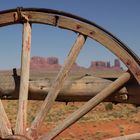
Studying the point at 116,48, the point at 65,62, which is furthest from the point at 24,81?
the point at 116,48

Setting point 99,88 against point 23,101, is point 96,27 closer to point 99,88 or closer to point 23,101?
point 99,88

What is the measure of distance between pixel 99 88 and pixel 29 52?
91cm

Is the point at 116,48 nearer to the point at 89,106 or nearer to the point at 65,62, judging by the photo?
the point at 65,62

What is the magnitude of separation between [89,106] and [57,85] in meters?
0.41

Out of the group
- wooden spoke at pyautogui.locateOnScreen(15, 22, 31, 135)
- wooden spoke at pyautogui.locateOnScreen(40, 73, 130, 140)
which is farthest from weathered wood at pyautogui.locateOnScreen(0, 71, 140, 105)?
wooden spoke at pyautogui.locateOnScreen(15, 22, 31, 135)

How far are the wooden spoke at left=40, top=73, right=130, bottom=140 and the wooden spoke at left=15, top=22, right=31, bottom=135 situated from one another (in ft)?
0.92

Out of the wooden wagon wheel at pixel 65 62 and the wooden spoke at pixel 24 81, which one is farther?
the wooden spoke at pixel 24 81

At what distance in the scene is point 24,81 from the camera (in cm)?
459

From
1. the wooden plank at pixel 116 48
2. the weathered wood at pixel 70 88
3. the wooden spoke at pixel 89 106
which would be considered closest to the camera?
the wooden plank at pixel 116 48

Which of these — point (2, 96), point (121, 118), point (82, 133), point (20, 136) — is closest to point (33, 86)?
point (2, 96)

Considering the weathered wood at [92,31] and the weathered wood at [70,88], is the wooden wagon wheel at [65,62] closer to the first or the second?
the weathered wood at [92,31]

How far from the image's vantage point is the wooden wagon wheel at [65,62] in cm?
436

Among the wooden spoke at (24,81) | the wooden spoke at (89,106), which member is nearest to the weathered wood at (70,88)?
the wooden spoke at (89,106)

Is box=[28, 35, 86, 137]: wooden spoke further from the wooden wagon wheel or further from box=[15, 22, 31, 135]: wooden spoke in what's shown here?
box=[15, 22, 31, 135]: wooden spoke
